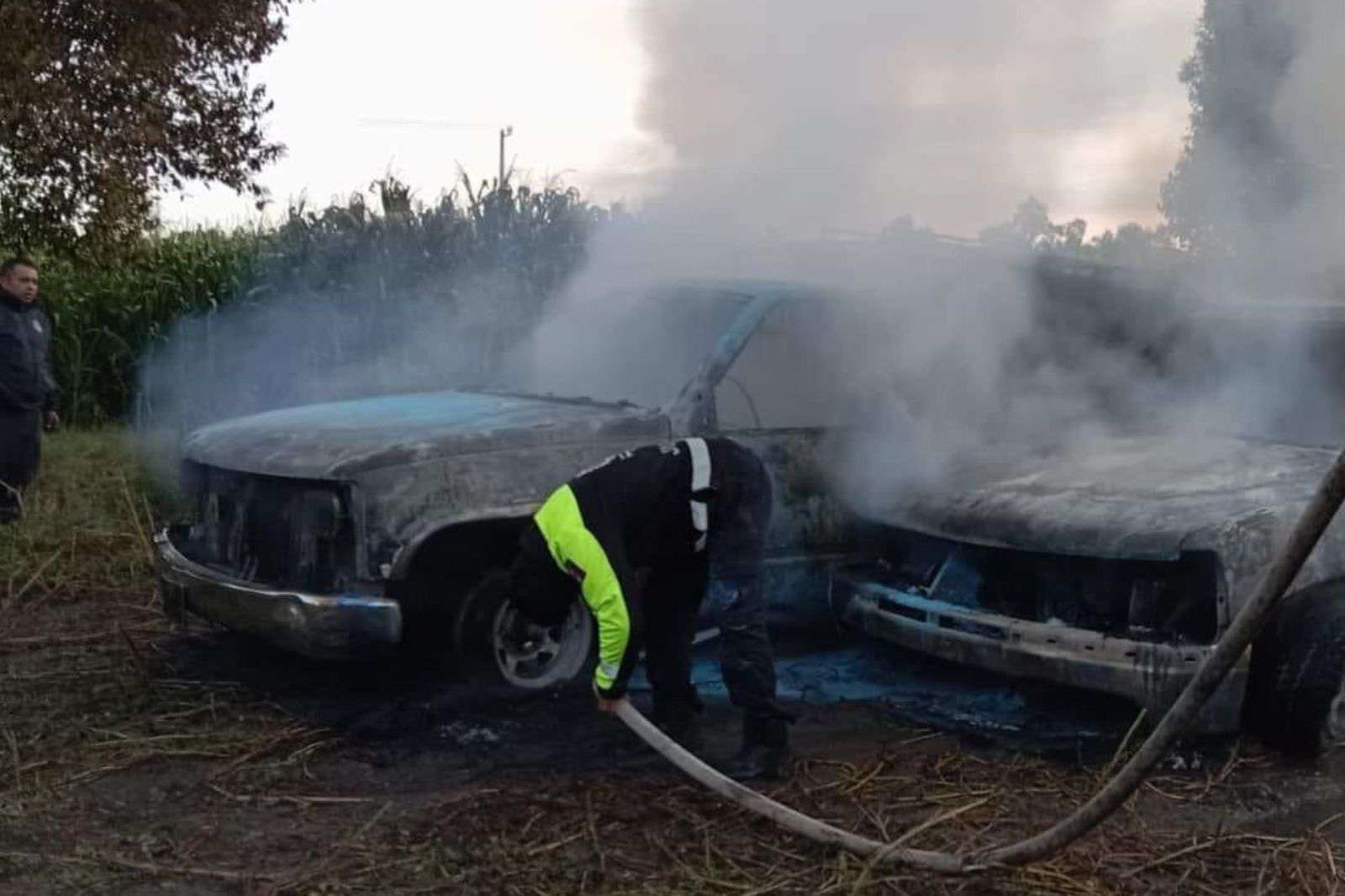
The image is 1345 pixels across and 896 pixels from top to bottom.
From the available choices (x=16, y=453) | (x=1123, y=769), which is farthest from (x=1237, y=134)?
(x=16, y=453)

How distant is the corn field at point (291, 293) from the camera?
12.1 metres

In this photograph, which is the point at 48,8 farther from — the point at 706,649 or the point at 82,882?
the point at 82,882

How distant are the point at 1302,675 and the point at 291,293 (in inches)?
400

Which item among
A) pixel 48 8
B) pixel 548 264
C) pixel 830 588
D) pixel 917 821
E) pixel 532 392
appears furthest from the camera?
pixel 548 264

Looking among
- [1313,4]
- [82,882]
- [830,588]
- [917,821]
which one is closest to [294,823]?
[82,882]

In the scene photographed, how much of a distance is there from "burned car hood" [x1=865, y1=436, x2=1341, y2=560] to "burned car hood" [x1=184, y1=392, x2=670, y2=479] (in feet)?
3.93

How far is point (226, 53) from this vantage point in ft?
40.1

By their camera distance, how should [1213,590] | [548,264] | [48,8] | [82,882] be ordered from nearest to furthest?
1. [82,882]
2. [1213,590]
3. [48,8]
4. [548,264]

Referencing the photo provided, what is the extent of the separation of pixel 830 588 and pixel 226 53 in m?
8.14

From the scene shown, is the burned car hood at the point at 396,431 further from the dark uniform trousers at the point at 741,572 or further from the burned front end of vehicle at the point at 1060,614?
the burned front end of vehicle at the point at 1060,614

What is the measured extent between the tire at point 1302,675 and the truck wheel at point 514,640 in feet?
7.91

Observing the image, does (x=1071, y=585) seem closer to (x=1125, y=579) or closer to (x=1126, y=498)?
(x=1125, y=579)

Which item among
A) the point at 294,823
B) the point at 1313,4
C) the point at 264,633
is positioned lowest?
the point at 294,823

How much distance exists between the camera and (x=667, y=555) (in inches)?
203
